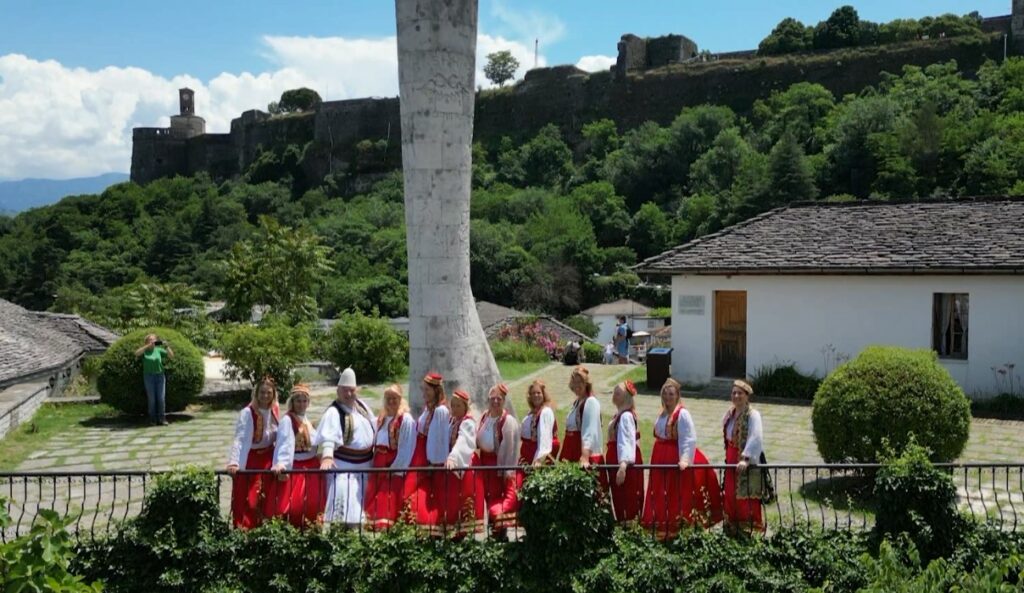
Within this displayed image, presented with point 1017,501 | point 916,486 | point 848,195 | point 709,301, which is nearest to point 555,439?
point 916,486

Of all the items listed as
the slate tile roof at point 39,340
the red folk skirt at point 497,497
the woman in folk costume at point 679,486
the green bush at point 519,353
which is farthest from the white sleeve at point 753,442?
the green bush at point 519,353

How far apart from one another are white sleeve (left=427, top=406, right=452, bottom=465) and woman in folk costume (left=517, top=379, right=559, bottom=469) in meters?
0.59

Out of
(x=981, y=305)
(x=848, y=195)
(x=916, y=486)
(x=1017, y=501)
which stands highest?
(x=848, y=195)

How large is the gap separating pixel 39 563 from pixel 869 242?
15172 mm

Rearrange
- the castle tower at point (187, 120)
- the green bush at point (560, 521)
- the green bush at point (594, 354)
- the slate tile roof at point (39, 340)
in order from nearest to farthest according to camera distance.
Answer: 1. the green bush at point (560, 521)
2. the slate tile roof at point (39, 340)
3. the green bush at point (594, 354)
4. the castle tower at point (187, 120)

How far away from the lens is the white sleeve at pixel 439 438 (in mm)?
6816

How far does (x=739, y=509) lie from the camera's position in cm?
652

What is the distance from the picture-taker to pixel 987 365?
47.6 feet

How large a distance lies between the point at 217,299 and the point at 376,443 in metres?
48.0

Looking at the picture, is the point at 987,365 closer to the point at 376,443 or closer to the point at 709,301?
the point at 709,301

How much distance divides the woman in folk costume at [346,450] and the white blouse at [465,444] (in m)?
0.74

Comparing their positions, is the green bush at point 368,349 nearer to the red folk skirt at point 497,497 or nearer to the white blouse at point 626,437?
the red folk skirt at point 497,497

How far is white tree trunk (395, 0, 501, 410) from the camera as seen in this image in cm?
958

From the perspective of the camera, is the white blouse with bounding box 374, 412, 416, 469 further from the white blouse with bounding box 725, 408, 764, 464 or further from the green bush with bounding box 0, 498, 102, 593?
the green bush with bounding box 0, 498, 102, 593
